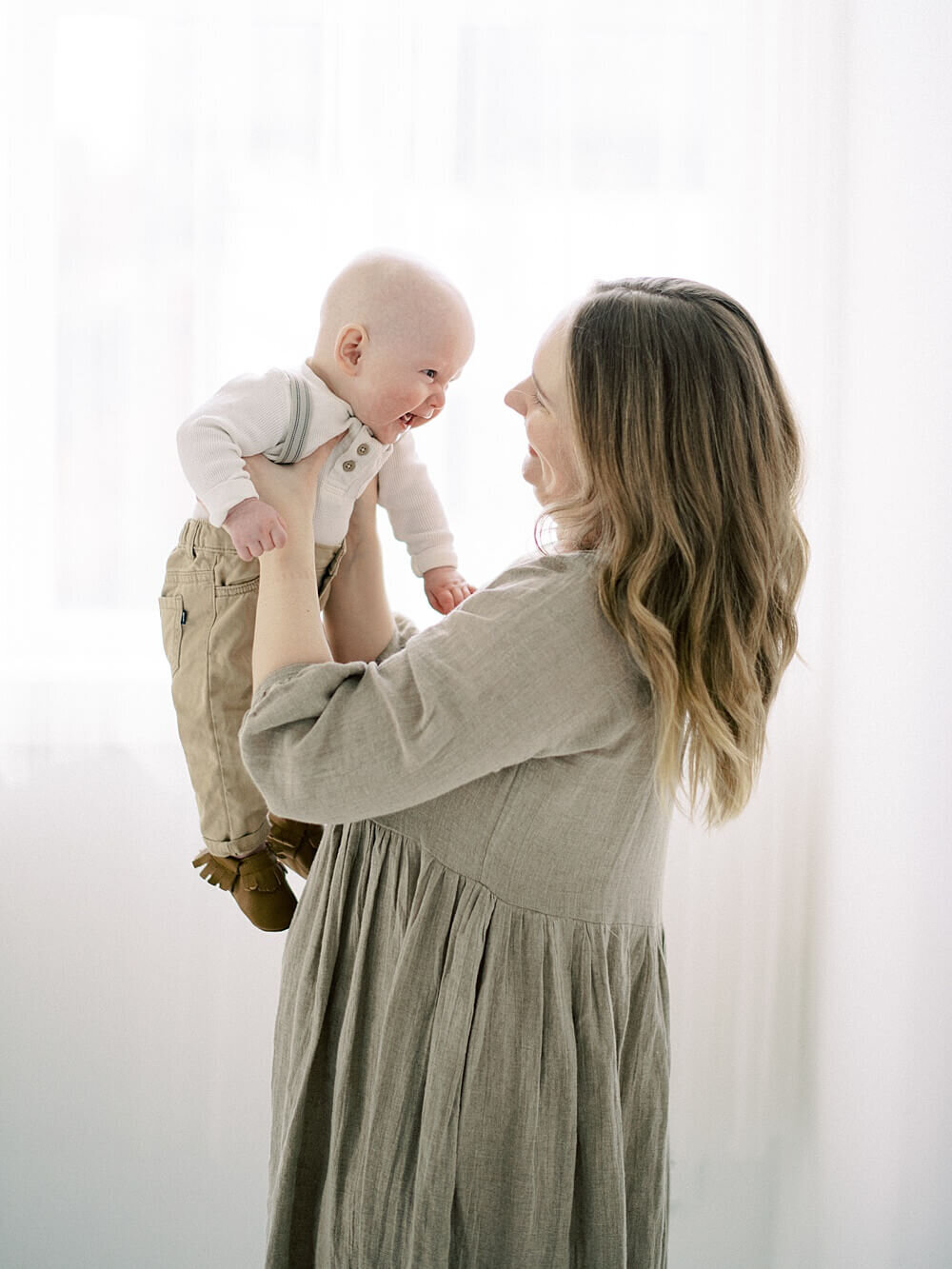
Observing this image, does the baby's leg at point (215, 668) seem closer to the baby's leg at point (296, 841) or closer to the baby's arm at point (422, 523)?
the baby's leg at point (296, 841)

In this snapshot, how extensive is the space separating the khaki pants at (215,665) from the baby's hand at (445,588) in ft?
0.62

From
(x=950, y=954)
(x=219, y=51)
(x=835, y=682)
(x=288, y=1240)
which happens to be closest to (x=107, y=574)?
(x=219, y=51)

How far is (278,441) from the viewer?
112 cm

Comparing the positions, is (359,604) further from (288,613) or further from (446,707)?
(446,707)

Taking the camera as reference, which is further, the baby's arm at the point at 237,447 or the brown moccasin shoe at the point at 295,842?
the brown moccasin shoe at the point at 295,842

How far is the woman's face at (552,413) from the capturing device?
3.35 feet

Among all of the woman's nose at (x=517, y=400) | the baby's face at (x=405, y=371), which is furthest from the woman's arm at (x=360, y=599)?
the woman's nose at (x=517, y=400)

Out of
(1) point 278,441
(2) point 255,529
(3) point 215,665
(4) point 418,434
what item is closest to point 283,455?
(1) point 278,441

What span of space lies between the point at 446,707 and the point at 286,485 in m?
0.33

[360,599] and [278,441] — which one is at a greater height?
[278,441]

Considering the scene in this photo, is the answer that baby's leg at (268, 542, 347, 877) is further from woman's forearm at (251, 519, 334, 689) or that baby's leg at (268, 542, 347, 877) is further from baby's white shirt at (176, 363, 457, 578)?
woman's forearm at (251, 519, 334, 689)

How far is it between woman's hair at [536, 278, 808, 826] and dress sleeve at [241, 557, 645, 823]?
5cm

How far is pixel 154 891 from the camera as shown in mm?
1920

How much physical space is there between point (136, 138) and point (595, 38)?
2.60 feet
